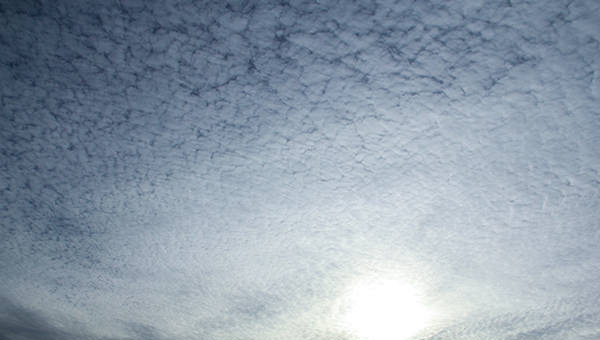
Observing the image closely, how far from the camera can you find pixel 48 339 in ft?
9.03

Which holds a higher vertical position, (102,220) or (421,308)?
(102,220)

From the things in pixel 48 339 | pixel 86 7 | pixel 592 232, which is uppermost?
pixel 86 7

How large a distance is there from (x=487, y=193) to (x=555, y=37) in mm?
559

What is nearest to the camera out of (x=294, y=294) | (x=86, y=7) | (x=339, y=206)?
(x=86, y=7)

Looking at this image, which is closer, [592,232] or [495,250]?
[592,232]

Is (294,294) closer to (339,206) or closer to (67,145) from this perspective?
(339,206)

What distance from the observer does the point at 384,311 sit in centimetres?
179

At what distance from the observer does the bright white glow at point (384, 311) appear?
1617 mm

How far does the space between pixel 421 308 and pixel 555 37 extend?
1516 millimetres

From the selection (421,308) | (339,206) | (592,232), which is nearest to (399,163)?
(339,206)

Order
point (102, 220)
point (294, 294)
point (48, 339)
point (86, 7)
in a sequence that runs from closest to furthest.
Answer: point (86, 7) < point (102, 220) < point (294, 294) < point (48, 339)

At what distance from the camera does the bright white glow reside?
63.7 inches

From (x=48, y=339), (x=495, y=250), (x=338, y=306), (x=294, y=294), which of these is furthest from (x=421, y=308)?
(x=48, y=339)

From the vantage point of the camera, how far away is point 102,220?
4.41ft
